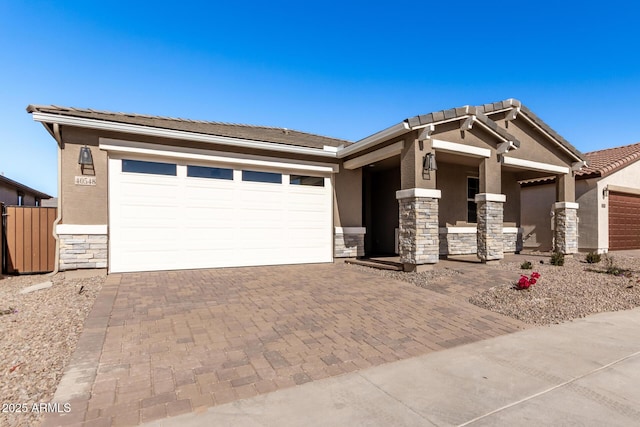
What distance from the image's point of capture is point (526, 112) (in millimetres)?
10859

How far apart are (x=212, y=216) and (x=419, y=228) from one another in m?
5.69

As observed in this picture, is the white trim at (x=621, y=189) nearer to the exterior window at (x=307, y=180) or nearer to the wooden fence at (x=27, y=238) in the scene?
the exterior window at (x=307, y=180)

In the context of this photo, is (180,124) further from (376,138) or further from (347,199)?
(376,138)

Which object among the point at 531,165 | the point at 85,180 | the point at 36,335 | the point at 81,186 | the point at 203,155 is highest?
the point at 531,165

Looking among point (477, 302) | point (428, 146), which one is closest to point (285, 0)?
point (428, 146)

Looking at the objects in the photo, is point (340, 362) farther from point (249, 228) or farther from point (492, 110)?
point (492, 110)

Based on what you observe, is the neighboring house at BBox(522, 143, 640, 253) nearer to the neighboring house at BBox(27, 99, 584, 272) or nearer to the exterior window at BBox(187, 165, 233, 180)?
the neighboring house at BBox(27, 99, 584, 272)

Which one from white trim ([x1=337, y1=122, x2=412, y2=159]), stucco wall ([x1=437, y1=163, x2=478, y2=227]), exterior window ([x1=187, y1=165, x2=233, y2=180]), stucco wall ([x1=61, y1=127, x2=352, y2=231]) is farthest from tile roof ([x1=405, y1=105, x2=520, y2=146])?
stucco wall ([x1=61, y1=127, x2=352, y2=231])

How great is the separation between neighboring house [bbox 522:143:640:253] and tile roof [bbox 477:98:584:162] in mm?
2298

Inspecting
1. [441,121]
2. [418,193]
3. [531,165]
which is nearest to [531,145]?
[531,165]

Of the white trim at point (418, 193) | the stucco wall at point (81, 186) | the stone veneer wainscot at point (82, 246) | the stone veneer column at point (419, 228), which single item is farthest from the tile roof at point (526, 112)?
the stone veneer wainscot at point (82, 246)

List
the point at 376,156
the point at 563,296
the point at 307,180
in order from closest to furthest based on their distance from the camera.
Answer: the point at 563,296 < the point at 376,156 < the point at 307,180

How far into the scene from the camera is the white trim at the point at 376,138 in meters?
7.99

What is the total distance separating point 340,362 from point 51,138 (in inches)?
345
